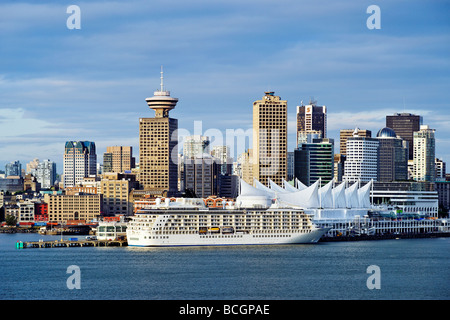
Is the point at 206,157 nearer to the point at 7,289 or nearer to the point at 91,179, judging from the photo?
the point at 91,179

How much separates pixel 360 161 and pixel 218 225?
73127 millimetres

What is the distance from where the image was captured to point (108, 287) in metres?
45.4

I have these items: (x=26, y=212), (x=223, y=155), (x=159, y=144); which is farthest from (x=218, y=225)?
(x=223, y=155)

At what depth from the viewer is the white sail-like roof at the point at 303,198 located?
250ft

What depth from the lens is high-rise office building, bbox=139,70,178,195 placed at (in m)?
131

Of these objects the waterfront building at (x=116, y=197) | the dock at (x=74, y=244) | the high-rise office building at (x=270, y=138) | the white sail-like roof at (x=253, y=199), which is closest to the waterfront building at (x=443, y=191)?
the high-rise office building at (x=270, y=138)

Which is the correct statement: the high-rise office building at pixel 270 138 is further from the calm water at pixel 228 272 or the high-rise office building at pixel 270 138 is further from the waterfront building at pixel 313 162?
the calm water at pixel 228 272

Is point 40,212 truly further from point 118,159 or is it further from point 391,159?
point 118,159

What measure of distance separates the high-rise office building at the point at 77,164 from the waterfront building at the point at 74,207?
53033mm

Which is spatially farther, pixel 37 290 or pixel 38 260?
pixel 38 260

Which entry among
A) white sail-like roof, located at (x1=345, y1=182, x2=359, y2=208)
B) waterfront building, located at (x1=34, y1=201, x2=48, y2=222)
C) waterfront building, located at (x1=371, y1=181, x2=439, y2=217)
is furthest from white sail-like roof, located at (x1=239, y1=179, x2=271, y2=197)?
waterfront building, located at (x1=34, y1=201, x2=48, y2=222)

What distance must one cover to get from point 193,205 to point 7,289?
80.8 ft
